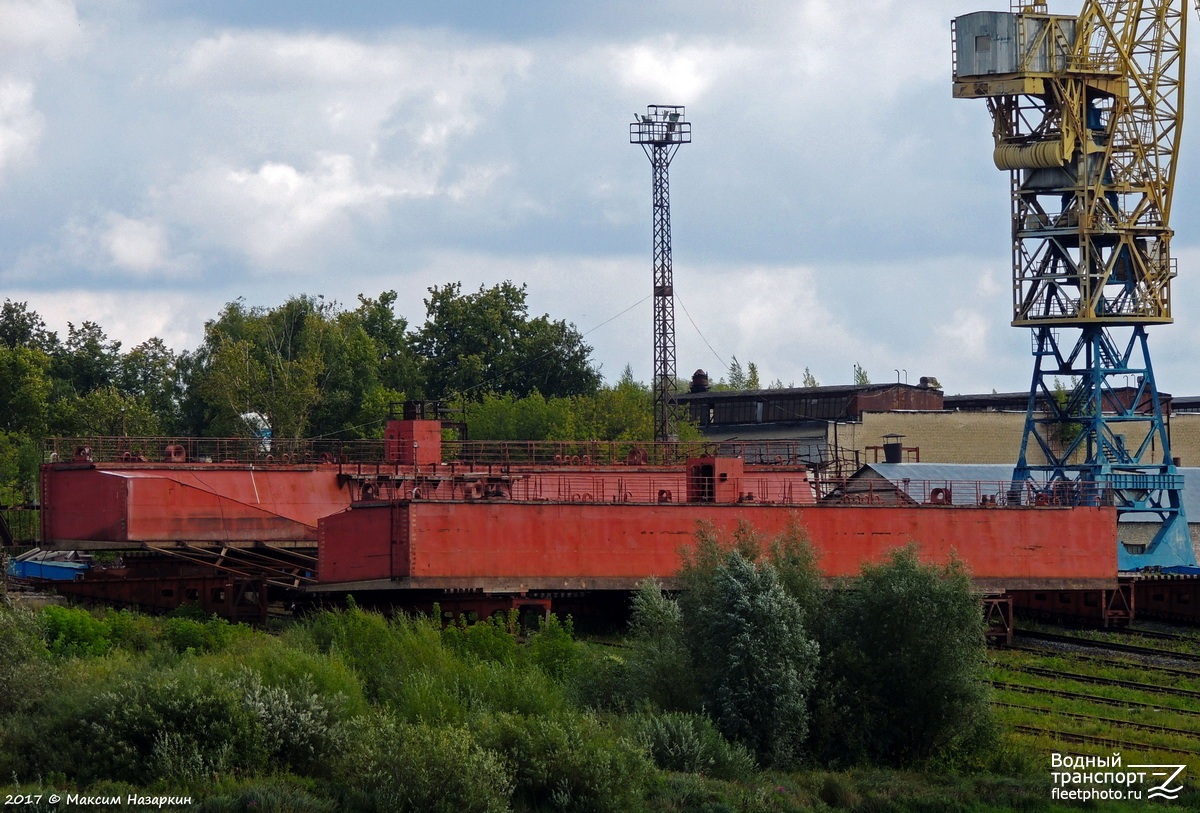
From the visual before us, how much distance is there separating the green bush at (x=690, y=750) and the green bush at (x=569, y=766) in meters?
1.10

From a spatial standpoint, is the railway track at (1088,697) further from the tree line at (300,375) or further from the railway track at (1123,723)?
the tree line at (300,375)

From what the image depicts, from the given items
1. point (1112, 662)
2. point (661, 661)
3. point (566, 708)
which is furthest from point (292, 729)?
point (1112, 662)

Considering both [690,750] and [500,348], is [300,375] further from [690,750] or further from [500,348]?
[690,750]

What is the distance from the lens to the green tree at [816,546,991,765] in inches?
1099

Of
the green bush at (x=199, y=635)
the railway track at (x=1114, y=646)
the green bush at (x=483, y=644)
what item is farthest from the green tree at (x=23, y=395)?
the green bush at (x=483, y=644)

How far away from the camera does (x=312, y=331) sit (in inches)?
3319

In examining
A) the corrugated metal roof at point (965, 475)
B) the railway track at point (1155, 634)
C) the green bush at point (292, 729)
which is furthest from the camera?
the corrugated metal roof at point (965, 475)

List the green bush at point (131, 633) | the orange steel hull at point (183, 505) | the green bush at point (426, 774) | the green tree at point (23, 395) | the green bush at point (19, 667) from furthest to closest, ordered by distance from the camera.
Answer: the green tree at point (23, 395), the orange steel hull at point (183, 505), the green bush at point (131, 633), the green bush at point (19, 667), the green bush at point (426, 774)

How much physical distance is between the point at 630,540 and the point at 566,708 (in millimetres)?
13932

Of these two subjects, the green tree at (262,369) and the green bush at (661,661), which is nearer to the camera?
the green bush at (661,661)

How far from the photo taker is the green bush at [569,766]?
23766 mm

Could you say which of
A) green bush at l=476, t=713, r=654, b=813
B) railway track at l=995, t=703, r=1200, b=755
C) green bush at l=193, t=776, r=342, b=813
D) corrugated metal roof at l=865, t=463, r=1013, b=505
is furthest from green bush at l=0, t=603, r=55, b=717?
corrugated metal roof at l=865, t=463, r=1013, b=505

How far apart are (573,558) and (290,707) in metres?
15.5

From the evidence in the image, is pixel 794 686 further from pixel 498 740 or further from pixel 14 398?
pixel 14 398
